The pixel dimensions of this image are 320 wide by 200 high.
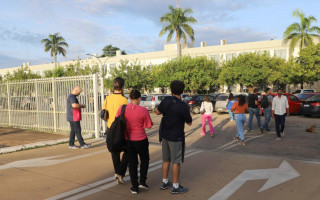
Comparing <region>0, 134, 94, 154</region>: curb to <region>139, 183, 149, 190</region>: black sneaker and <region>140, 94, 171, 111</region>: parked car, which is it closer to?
<region>139, 183, 149, 190</region>: black sneaker

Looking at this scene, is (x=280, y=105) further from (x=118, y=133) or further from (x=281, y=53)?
(x=281, y=53)

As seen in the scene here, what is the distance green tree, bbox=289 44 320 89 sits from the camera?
1260 inches

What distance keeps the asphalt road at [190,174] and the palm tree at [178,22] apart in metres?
30.7

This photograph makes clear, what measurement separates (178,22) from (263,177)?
34113mm

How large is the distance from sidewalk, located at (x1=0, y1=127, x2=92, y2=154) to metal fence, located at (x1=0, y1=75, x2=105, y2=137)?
1.63 ft

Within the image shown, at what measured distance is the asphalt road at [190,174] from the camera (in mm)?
4566

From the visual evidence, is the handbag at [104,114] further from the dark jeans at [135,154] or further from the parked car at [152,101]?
the parked car at [152,101]

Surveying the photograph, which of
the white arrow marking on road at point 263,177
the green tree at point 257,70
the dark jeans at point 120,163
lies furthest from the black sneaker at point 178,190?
the green tree at point 257,70

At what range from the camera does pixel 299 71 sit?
32781 millimetres

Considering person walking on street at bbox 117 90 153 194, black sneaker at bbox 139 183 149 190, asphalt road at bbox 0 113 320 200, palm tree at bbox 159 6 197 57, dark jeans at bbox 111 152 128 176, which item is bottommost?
asphalt road at bbox 0 113 320 200

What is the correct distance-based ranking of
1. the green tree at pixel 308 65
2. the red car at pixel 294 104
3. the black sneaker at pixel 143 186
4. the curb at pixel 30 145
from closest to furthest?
the black sneaker at pixel 143 186 < the curb at pixel 30 145 < the red car at pixel 294 104 < the green tree at pixel 308 65

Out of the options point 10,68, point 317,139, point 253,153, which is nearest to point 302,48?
point 317,139

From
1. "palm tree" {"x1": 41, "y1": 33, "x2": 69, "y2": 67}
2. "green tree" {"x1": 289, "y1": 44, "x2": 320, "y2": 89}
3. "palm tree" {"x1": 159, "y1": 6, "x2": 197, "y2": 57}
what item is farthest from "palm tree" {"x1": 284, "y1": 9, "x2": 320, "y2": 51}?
"palm tree" {"x1": 41, "y1": 33, "x2": 69, "y2": 67}

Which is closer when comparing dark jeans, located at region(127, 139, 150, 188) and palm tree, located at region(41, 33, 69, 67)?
dark jeans, located at region(127, 139, 150, 188)
